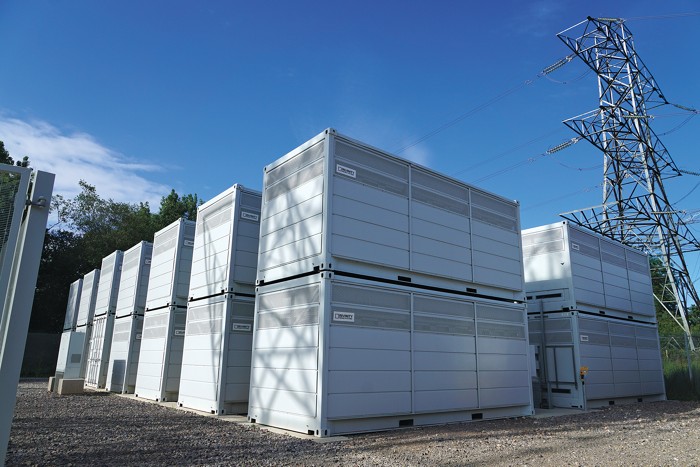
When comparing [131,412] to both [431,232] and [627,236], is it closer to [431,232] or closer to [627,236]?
[431,232]

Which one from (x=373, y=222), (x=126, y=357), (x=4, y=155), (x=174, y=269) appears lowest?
(x=126, y=357)

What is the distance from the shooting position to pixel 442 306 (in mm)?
8648

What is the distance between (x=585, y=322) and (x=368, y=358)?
7578 mm

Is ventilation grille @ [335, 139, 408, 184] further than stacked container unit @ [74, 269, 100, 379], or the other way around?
stacked container unit @ [74, 269, 100, 379]

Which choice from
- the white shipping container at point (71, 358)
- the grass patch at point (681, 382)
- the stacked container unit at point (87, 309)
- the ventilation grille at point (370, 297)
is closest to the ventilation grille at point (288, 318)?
the ventilation grille at point (370, 297)

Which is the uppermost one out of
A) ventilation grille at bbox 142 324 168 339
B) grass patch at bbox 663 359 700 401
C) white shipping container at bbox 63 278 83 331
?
white shipping container at bbox 63 278 83 331

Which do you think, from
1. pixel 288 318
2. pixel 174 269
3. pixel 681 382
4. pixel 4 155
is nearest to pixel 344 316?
pixel 288 318

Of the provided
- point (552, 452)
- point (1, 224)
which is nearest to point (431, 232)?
point (552, 452)

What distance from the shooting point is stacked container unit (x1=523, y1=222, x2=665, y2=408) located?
1193 cm

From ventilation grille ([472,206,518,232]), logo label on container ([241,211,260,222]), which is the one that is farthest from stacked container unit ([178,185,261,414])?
ventilation grille ([472,206,518,232])

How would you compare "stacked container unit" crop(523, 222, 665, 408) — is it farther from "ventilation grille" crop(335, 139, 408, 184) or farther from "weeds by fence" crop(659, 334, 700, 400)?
"ventilation grille" crop(335, 139, 408, 184)

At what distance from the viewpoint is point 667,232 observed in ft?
72.8

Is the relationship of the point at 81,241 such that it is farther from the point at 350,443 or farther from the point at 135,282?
the point at 350,443

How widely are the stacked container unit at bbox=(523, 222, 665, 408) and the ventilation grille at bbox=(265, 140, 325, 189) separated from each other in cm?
781
